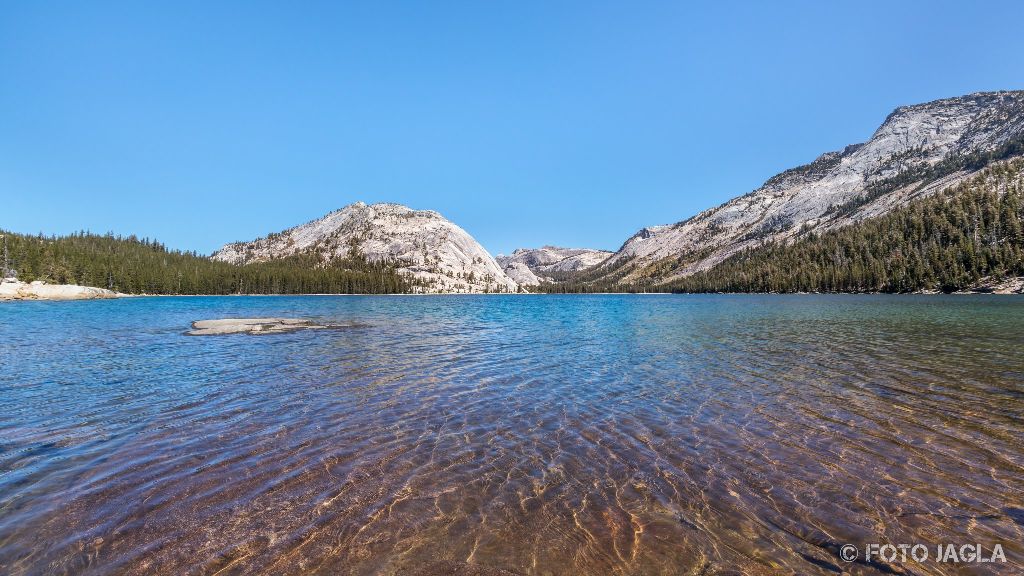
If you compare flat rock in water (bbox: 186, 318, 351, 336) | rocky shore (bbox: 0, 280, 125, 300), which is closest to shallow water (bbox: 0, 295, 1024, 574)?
flat rock in water (bbox: 186, 318, 351, 336)

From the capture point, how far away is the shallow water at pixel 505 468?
7.95 metres

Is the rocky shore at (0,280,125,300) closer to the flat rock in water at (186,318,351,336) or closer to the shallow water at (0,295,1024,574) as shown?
the flat rock in water at (186,318,351,336)

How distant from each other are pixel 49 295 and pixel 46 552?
200249 mm

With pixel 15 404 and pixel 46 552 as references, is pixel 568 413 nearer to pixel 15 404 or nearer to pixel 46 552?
pixel 46 552

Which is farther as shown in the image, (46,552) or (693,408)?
(693,408)

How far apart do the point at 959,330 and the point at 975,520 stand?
164ft

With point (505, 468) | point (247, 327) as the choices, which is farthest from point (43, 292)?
point (505, 468)

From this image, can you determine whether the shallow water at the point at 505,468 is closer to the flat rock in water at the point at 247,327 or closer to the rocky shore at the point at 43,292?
the flat rock in water at the point at 247,327

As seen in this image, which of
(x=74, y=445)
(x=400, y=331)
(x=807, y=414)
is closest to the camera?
(x=74, y=445)

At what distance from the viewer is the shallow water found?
7.95m

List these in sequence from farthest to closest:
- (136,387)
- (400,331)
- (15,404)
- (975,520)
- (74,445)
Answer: (400,331) → (136,387) → (15,404) → (74,445) → (975,520)

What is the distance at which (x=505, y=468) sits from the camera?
11.8 m

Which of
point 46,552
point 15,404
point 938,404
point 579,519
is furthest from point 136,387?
point 938,404

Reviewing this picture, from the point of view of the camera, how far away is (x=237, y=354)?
102ft
